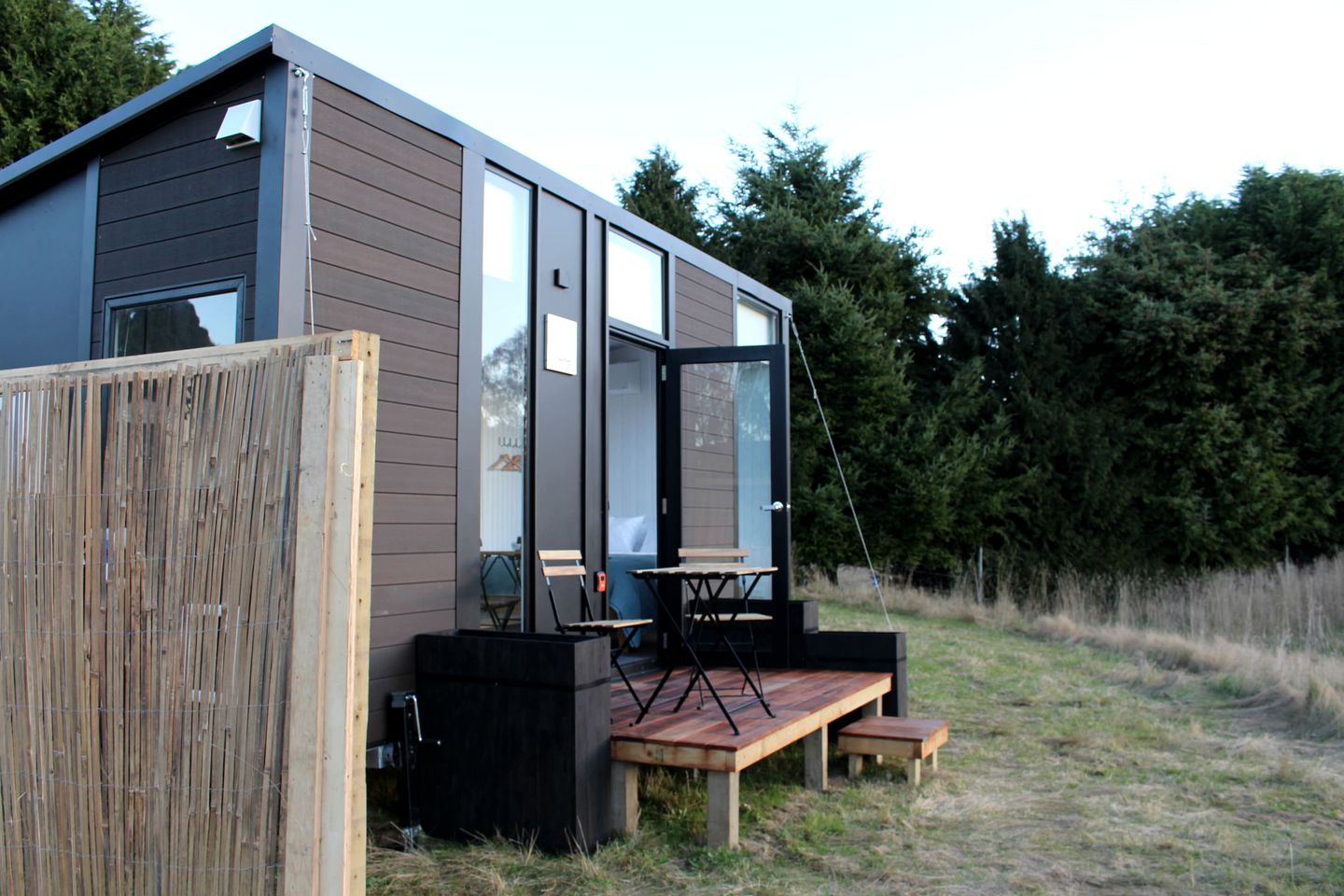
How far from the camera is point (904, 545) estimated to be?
43.8ft

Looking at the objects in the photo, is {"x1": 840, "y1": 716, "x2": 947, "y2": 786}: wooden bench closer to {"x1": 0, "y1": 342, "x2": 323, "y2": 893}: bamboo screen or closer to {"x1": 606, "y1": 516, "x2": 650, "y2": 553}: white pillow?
{"x1": 606, "y1": 516, "x2": 650, "y2": 553}: white pillow

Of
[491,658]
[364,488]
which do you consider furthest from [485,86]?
[364,488]

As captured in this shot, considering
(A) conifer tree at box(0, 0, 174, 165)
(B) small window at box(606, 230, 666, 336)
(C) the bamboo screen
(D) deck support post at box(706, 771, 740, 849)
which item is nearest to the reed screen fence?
(C) the bamboo screen

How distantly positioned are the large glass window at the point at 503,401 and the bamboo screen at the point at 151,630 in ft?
6.53

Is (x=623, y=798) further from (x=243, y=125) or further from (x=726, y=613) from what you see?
(x=243, y=125)

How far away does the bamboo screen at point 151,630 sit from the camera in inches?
86.6

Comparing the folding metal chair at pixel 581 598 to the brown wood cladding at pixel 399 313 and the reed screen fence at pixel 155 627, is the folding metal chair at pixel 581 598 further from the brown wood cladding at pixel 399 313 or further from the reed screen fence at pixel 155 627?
the reed screen fence at pixel 155 627

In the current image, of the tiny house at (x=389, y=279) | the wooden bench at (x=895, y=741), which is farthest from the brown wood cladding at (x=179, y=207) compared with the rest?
the wooden bench at (x=895, y=741)

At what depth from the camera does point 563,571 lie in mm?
4465

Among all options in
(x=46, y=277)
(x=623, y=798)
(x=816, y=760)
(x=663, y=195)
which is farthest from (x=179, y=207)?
(x=663, y=195)

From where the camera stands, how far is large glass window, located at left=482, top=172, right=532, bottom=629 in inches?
174

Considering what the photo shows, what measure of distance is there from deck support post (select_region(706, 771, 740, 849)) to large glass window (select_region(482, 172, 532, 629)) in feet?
4.49

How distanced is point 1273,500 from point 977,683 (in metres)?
8.50

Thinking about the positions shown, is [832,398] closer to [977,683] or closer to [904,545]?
[904,545]
